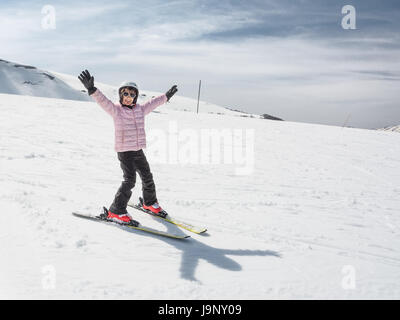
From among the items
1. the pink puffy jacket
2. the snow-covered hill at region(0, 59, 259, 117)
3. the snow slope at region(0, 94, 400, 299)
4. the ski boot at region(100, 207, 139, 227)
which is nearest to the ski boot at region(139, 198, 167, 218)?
the snow slope at region(0, 94, 400, 299)

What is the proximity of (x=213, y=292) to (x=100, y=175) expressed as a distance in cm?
415

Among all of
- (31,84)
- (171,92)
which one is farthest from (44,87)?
(171,92)

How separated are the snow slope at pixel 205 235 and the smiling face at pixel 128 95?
1683 mm

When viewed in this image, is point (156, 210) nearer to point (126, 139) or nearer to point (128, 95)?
point (126, 139)

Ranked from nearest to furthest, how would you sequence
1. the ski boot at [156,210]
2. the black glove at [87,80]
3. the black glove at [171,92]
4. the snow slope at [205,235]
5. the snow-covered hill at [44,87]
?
1. the snow slope at [205,235]
2. the black glove at [87,80]
3. the ski boot at [156,210]
4. the black glove at [171,92]
5. the snow-covered hill at [44,87]

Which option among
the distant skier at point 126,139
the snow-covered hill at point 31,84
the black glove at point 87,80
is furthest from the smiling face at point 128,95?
the snow-covered hill at point 31,84

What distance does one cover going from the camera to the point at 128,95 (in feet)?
12.6

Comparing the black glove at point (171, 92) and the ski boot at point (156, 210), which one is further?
the black glove at point (171, 92)

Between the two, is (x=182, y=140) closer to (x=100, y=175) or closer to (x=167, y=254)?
(x=100, y=175)

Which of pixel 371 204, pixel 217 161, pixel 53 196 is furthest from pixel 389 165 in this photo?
pixel 53 196

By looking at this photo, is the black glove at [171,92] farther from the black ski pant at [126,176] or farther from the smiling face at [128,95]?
the black ski pant at [126,176]

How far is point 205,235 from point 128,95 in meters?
2.16

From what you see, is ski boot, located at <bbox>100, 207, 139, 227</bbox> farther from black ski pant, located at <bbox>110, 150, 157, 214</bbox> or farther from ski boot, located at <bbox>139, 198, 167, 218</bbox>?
ski boot, located at <bbox>139, 198, 167, 218</bbox>

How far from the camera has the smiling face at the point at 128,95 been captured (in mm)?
3846
